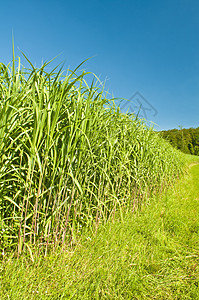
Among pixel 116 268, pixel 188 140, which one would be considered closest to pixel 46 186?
pixel 116 268

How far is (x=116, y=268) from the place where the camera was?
1.50 m

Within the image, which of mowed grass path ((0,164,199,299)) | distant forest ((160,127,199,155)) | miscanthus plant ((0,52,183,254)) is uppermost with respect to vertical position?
distant forest ((160,127,199,155))

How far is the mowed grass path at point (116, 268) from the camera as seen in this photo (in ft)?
4.17

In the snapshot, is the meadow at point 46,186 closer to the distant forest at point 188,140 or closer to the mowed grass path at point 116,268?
the mowed grass path at point 116,268

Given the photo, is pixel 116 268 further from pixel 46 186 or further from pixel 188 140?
pixel 188 140

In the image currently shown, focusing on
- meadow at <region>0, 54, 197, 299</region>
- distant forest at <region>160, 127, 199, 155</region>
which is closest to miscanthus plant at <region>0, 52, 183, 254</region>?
meadow at <region>0, 54, 197, 299</region>

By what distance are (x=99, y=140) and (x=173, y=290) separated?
129cm

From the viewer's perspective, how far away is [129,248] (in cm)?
180

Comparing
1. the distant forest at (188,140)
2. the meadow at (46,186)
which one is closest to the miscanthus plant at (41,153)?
the meadow at (46,186)

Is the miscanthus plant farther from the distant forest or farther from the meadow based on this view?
the distant forest

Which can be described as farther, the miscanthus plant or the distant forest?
the distant forest

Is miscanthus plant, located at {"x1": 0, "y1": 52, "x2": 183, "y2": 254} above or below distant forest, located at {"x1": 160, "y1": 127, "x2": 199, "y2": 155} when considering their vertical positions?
below

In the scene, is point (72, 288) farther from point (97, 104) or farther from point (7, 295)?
point (97, 104)

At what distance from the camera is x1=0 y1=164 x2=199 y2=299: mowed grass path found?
127cm
